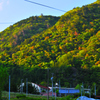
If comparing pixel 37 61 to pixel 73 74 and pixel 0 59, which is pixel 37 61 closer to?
pixel 0 59

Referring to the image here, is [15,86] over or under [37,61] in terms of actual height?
under

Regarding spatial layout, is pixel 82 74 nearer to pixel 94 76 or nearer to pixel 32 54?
pixel 94 76

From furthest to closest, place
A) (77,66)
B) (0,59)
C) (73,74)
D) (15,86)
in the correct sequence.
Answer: (0,59)
(77,66)
(73,74)
(15,86)

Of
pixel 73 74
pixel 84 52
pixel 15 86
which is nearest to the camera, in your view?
pixel 15 86

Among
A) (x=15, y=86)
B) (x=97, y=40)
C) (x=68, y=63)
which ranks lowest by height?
(x=15, y=86)

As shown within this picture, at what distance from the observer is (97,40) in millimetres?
189000

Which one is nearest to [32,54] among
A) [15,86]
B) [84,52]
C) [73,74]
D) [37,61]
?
[37,61]

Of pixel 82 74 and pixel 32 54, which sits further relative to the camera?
pixel 32 54

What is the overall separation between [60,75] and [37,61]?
5246cm

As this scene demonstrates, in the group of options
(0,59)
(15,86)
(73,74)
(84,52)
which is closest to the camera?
(15,86)

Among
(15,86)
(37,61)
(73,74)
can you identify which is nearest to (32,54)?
(37,61)

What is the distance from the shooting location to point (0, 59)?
198 meters

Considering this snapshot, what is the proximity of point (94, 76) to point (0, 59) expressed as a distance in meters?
78.5

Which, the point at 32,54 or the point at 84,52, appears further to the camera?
the point at 32,54
